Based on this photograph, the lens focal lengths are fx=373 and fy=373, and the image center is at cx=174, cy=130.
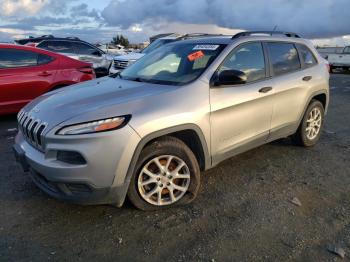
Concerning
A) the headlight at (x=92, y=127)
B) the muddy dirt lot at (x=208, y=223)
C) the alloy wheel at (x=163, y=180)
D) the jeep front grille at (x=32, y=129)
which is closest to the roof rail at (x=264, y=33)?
the muddy dirt lot at (x=208, y=223)

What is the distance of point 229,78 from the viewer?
3.88 meters

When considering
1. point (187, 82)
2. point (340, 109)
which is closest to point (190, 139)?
point (187, 82)

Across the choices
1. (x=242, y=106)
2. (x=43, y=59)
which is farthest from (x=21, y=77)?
(x=242, y=106)

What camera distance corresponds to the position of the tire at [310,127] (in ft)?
17.7

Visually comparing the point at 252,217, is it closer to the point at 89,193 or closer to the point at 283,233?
the point at 283,233

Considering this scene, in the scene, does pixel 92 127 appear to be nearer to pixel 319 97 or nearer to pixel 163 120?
pixel 163 120

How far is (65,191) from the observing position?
3219 mm

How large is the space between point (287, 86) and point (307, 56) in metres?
0.95

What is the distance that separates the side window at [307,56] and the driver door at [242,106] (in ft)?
3.45

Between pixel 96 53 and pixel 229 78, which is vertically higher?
pixel 229 78

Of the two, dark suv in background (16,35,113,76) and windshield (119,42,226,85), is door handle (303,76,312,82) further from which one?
dark suv in background (16,35,113,76)

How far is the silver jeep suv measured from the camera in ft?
10.4

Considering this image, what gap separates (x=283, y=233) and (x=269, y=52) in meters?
2.39

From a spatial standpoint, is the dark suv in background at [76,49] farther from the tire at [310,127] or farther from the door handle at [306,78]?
the door handle at [306,78]
